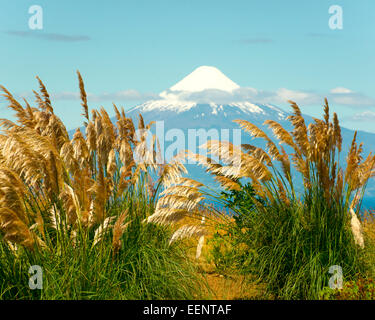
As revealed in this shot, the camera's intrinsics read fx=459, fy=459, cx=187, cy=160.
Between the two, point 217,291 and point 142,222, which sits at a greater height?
point 142,222

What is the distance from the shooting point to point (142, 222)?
629 centimetres

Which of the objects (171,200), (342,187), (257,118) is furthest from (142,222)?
(257,118)

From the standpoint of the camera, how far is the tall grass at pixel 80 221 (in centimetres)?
506

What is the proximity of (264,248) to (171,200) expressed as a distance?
1547 millimetres

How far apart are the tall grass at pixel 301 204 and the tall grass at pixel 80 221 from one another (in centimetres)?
79

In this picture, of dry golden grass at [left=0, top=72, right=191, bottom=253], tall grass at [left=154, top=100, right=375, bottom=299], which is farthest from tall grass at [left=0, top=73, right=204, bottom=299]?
tall grass at [left=154, top=100, right=375, bottom=299]

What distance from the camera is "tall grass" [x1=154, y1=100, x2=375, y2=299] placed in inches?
251

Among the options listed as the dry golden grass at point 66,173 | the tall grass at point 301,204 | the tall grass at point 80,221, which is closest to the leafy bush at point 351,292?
the tall grass at point 301,204

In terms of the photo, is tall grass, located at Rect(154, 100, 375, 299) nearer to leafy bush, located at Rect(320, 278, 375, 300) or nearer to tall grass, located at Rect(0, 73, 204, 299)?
leafy bush, located at Rect(320, 278, 375, 300)

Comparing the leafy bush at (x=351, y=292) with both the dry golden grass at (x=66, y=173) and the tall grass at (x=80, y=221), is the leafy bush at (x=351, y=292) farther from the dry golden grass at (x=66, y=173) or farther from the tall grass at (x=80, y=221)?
the dry golden grass at (x=66, y=173)

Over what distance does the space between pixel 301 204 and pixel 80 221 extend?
3.24m

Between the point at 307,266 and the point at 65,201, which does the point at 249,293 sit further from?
the point at 65,201

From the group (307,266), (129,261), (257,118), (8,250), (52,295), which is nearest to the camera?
(52,295)

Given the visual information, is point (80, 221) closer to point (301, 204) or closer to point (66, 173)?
point (66, 173)
